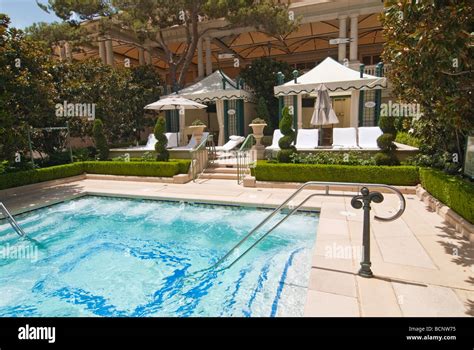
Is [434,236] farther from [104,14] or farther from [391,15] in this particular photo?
[104,14]

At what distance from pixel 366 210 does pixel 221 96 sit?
13400mm

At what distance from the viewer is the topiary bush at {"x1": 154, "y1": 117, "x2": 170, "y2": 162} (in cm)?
1189

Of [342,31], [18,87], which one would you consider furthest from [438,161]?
[342,31]

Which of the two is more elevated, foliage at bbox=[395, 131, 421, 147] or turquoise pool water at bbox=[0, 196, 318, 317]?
foliage at bbox=[395, 131, 421, 147]

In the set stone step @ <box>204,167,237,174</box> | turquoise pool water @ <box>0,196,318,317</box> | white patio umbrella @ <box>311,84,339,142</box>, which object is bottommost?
turquoise pool water @ <box>0,196,318,317</box>

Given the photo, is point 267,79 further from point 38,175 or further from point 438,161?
point 38,175

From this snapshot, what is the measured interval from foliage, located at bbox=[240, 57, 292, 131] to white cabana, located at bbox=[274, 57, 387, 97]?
16.6ft

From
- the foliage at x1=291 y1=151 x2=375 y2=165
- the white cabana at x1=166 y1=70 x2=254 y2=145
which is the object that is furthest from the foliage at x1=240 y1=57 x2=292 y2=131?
the foliage at x1=291 y1=151 x2=375 y2=165

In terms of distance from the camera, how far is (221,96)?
52.2ft

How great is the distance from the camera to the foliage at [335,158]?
9.60 metres

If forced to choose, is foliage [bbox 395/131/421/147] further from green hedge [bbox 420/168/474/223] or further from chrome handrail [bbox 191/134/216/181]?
chrome handrail [bbox 191/134/216/181]

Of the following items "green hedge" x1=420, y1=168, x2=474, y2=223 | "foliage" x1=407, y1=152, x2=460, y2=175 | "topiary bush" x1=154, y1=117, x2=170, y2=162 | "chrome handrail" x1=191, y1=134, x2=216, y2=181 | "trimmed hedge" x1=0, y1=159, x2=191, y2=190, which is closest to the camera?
"green hedge" x1=420, y1=168, x2=474, y2=223

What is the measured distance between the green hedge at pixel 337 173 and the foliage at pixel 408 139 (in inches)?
68.3
